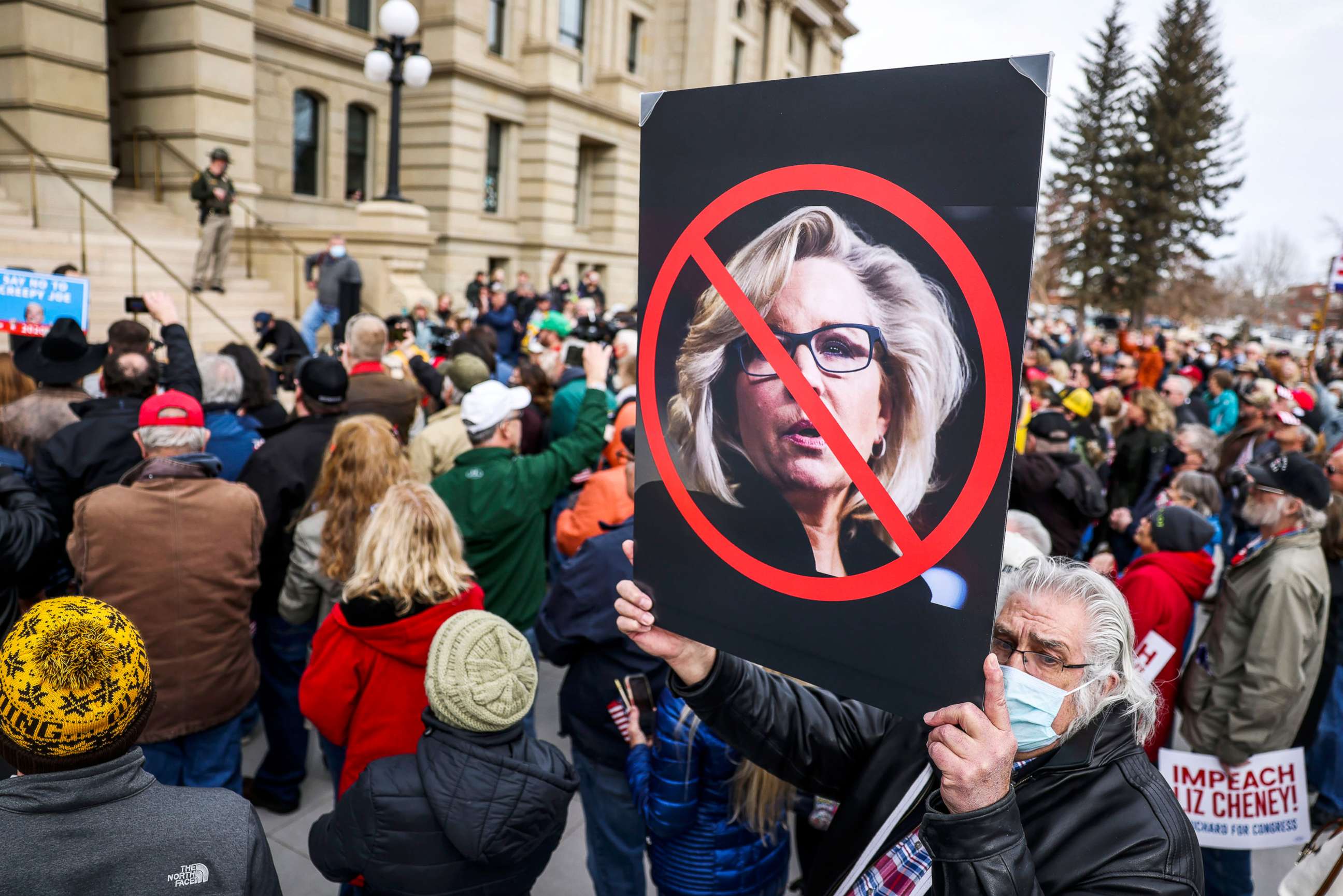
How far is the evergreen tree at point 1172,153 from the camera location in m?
38.4

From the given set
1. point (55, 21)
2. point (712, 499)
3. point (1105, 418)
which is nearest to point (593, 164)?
point (55, 21)

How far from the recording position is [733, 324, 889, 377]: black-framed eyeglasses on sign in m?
1.40

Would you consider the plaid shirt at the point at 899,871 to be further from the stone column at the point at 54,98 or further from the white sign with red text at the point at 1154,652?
the stone column at the point at 54,98

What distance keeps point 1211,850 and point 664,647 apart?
326cm

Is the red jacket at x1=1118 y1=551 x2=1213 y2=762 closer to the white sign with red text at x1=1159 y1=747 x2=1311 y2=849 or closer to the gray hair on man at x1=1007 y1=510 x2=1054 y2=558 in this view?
the white sign with red text at x1=1159 y1=747 x2=1311 y2=849

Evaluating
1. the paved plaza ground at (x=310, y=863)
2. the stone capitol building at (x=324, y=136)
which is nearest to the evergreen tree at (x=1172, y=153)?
the stone capitol building at (x=324, y=136)

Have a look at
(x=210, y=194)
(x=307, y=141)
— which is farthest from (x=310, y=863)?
(x=307, y=141)

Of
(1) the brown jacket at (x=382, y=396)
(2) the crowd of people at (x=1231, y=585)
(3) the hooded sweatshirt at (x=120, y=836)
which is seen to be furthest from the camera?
(1) the brown jacket at (x=382, y=396)

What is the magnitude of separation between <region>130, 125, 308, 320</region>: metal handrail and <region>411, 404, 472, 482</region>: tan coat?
9.94 metres

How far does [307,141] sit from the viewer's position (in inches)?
765

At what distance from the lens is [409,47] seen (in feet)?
41.9

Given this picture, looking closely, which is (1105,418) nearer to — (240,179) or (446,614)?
(446,614)

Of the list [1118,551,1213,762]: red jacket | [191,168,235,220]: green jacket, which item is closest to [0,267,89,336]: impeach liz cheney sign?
[1118,551,1213,762]: red jacket

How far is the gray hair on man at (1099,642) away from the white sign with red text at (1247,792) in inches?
85.1
